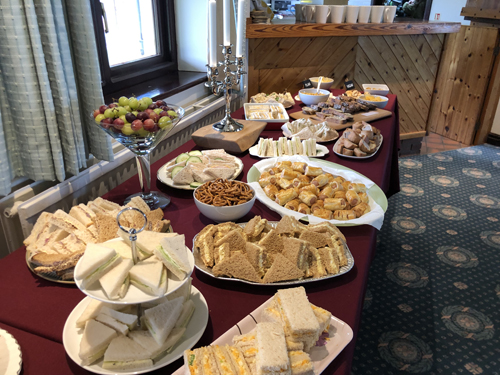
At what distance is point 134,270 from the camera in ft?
2.23

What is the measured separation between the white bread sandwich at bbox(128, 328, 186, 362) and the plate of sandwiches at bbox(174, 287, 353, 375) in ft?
0.20

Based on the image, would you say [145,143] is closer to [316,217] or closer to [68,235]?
[68,235]

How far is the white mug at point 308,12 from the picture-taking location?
130 inches

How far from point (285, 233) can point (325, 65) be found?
2866 millimetres

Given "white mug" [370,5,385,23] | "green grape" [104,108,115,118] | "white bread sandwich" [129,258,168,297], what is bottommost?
"white bread sandwich" [129,258,168,297]

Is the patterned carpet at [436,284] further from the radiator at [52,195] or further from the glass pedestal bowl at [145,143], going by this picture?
the radiator at [52,195]

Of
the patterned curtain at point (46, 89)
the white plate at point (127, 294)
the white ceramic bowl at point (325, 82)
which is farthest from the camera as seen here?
the white ceramic bowl at point (325, 82)

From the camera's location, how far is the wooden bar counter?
10.8 feet

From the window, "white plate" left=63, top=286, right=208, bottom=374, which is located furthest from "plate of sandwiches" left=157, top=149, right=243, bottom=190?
the window

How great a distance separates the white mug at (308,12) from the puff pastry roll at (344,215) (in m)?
2.58

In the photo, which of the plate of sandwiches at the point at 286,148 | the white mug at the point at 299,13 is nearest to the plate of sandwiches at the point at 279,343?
the plate of sandwiches at the point at 286,148

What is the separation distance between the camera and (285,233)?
3.63ft

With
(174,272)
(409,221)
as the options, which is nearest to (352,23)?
(409,221)

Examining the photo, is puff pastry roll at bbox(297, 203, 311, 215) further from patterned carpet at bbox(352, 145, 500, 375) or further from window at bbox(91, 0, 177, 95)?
window at bbox(91, 0, 177, 95)
